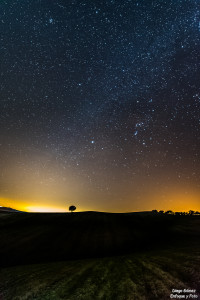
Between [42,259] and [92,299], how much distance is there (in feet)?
36.1

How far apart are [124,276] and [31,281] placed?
456 cm

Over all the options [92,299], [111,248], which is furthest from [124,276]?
[111,248]

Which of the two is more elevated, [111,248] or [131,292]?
[131,292]

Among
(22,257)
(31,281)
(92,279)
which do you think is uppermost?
(92,279)

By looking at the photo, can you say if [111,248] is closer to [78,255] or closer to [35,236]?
[78,255]

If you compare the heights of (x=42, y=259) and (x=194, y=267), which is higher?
(x=194, y=267)

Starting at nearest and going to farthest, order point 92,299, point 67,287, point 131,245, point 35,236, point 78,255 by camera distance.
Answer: point 92,299 → point 67,287 → point 78,255 → point 131,245 → point 35,236

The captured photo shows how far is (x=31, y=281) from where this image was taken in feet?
26.0

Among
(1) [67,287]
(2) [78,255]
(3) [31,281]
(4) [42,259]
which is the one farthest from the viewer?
(2) [78,255]

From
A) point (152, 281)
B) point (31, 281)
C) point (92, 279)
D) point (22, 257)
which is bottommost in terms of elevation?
point (22, 257)

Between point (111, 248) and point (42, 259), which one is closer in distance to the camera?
point (42, 259)

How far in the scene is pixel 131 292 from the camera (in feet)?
18.8

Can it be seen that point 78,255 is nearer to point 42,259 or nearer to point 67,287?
point 42,259

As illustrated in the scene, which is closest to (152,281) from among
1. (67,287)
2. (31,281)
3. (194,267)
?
(194,267)
